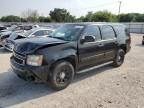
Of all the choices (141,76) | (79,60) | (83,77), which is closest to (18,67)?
(79,60)

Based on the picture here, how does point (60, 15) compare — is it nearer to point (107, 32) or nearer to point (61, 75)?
point (107, 32)

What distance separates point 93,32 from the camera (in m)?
6.75

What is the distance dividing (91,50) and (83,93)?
161cm

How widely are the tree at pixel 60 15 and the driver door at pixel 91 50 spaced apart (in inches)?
2713

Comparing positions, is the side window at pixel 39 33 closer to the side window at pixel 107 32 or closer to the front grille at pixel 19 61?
the side window at pixel 107 32

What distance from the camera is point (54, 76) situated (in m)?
5.43

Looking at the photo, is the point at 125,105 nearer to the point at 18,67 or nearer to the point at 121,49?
the point at 18,67

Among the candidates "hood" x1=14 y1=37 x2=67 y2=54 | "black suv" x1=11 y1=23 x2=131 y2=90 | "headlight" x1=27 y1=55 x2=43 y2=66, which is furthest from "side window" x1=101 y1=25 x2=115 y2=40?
"headlight" x1=27 y1=55 x2=43 y2=66

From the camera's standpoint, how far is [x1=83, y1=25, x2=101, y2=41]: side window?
648 centimetres

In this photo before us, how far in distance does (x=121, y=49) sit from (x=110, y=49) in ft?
3.23

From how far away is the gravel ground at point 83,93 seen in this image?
15.8 feet

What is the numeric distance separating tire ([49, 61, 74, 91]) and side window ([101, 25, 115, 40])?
1999 millimetres

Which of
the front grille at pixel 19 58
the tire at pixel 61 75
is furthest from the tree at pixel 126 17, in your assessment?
the front grille at pixel 19 58

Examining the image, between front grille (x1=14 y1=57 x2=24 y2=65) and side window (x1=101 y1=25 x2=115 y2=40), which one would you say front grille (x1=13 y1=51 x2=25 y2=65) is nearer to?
front grille (x1=14 y1=57 x2=24 y2=65)
